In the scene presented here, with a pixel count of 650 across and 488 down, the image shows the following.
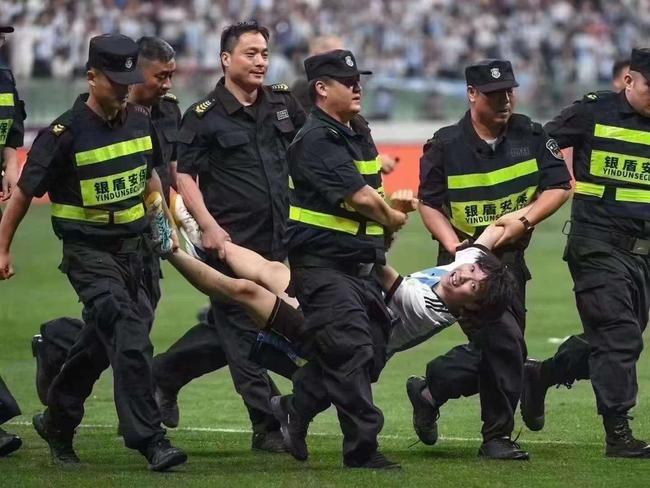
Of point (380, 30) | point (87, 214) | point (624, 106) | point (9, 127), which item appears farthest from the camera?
point (380, 30)

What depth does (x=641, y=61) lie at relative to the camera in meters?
8.49

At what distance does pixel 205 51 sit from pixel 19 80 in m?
4.56

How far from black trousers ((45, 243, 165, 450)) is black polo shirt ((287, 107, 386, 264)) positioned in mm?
905

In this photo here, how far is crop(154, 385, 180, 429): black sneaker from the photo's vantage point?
938 centimetres

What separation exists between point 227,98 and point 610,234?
2.43m

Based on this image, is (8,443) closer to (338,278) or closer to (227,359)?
(227,359)

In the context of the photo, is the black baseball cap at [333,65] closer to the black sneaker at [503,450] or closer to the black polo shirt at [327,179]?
the black polo shirt at [327,179]

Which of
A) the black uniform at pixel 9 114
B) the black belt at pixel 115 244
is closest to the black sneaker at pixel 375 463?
the black belt at pixel 115 244

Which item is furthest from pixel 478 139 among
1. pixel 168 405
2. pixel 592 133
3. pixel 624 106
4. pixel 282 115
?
pixel 168 405

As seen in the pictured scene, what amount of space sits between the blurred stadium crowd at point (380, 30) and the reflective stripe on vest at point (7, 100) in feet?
66.8

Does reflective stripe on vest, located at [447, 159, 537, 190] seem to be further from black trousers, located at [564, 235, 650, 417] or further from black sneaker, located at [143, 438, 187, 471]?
black sneaker, located at [143, 438, 187, 471]

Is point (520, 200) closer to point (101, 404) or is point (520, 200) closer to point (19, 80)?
point (101, 404)

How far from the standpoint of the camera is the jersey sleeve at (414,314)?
26.3 feet

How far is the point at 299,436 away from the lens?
7.97m
